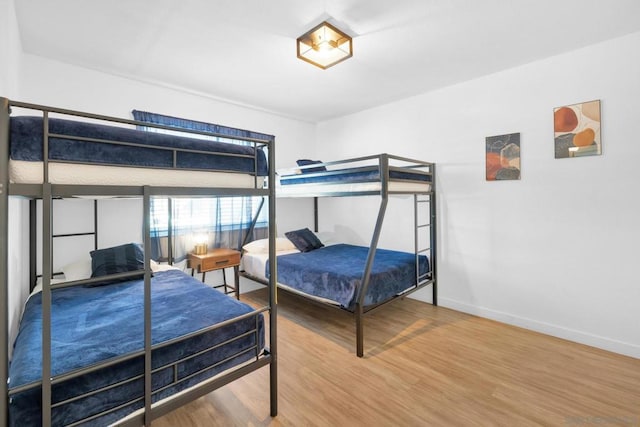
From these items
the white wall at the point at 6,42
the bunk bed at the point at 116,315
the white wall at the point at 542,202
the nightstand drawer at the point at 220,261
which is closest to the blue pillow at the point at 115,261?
the bunk bed at the point at 116,315

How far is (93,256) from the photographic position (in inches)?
102

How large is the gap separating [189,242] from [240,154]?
2328 millimetres

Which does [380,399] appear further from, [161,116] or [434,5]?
[161,116]

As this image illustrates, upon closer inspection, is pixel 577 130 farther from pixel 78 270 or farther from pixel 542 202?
pixel 78 270

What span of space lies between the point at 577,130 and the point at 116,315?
4000 mm

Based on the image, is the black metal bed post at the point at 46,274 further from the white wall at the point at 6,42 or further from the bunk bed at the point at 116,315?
the white wall at the point at 6,42

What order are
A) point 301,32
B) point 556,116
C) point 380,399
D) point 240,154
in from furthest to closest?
point 556,116, point 301,32, point 380,399, point 240,154

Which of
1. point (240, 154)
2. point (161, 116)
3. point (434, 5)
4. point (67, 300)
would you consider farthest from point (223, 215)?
point (434, 5)

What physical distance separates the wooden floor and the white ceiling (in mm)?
2741

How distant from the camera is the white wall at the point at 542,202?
2453mm

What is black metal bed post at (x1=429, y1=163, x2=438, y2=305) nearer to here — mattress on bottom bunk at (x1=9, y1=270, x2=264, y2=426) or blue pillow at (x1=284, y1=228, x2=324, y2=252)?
blue pillow at (x1=284, y1=228, x2=324, y2=252)

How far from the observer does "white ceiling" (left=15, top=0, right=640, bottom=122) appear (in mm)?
2043

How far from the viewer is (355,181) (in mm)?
2807

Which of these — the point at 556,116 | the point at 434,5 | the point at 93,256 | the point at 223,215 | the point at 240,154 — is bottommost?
the point at 93,256
